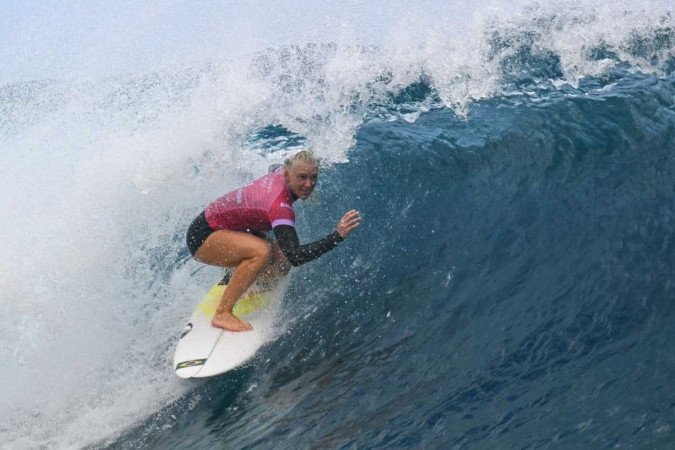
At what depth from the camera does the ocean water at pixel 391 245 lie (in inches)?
181

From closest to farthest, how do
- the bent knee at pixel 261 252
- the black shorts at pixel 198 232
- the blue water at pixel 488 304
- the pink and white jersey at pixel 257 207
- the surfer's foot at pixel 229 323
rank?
the blue water at pixel 488 304, the pink and white jersey at pixel 257 207, the bent knee at pixel 261 252, the surfer's foot at pixel 229 323, the black shorts at pixel 198 232

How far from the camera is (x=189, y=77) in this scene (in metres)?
14.5

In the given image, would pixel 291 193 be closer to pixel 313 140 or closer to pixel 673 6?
pixel 313 140

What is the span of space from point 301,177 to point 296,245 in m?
0.53

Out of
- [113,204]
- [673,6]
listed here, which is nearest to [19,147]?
[113,204]

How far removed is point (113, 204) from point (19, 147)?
3.33 m

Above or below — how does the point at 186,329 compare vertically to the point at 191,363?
above

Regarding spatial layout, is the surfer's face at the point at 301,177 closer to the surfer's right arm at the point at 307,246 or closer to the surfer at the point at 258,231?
the surfer at the point at 258,231

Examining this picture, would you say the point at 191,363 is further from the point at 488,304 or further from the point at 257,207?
the point at 488,304

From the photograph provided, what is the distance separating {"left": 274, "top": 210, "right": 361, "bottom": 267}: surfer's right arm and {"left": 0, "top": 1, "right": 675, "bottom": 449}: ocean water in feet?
2.35

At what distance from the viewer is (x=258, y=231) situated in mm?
6449

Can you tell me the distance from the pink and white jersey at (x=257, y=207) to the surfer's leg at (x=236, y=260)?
10 cm

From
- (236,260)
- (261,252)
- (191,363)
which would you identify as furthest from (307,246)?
(191,363)

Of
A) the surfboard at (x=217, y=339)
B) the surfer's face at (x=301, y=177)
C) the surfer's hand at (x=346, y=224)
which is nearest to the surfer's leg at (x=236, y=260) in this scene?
the surfboard at (x=217, y=339)
